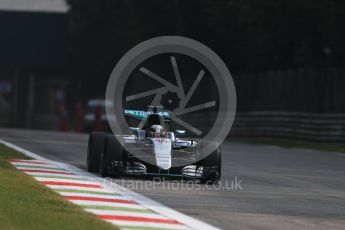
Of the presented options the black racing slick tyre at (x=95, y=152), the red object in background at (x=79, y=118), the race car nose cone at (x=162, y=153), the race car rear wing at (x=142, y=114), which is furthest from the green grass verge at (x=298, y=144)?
the race car nose cone at (x=162, y=153)

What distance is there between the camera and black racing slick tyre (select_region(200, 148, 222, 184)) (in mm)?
14977

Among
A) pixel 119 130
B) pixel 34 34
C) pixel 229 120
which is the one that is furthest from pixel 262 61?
pixel 119 130

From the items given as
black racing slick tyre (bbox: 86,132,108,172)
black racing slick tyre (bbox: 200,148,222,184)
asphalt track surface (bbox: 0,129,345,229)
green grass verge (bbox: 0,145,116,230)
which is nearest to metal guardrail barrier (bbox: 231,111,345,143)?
asphalt track surface (bbox: 0,129,345,229)

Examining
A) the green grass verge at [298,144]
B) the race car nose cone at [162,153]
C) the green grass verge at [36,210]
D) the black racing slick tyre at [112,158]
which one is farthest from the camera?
the green grass verge at [298,144]

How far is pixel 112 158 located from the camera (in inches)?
588

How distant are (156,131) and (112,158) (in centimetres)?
82

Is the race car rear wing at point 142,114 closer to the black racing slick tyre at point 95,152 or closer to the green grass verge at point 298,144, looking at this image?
the black racing slick tyre at point 95,152

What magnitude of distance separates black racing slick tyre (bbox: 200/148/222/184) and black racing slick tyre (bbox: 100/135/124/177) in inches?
49.6

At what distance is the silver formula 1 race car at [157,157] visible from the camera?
14742mm

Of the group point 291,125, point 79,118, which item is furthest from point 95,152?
point 79,118

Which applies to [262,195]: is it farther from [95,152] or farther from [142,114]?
[95,152]

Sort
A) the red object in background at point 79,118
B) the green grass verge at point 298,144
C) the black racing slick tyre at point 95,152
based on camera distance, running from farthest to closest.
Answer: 1. the red object in background at point 79,118
2. the green grass verge at point 298,144
3. the black racing slick tyre at point 95,152

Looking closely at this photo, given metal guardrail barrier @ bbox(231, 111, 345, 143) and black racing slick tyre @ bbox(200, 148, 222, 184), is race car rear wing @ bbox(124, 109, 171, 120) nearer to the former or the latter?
black racing slick tyre @ bbox(200, 148, 222, 184)

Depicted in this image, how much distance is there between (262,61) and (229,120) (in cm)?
1000
